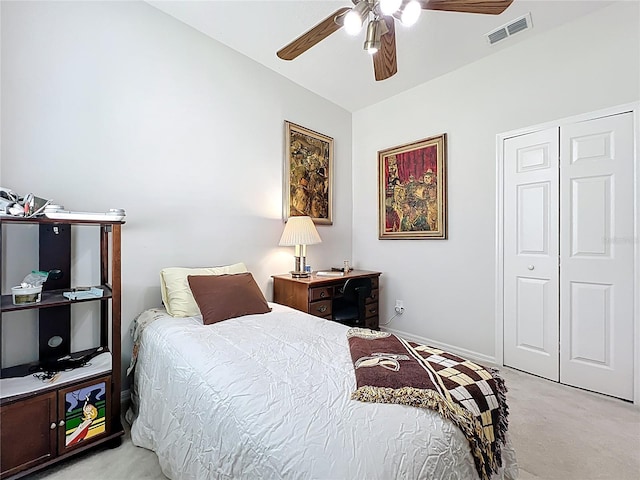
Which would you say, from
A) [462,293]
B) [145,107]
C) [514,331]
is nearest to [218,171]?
[145,107]

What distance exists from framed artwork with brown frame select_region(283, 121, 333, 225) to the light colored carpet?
7.36 ft

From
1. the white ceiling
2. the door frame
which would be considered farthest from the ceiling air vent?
the door frame

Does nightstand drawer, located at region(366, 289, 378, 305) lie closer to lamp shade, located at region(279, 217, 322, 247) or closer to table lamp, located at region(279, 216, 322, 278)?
table lamp, located at region(279, 216, 322, 278)

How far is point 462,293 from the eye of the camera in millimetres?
2951

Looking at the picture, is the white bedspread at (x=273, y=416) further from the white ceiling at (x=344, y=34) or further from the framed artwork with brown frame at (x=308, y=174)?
the white ceiling at (x=344, y=34)

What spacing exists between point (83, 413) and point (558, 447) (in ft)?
8.52

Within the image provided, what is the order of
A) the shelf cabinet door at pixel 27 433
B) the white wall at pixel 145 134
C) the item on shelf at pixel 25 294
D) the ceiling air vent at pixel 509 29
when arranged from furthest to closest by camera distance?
the ceiling air vent at pixel 509 29, the white wall at pixel 145 134, the item on shelf at pixel 25 294, the shelf cabinet door at pixel 27 433

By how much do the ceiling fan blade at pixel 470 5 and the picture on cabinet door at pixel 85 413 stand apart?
2.72m

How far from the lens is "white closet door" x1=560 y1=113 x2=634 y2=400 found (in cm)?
211

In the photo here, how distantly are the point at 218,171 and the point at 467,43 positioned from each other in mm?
2491

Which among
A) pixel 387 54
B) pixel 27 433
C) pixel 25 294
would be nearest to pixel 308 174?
pixel 387 54

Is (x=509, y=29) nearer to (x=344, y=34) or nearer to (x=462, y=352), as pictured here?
(x=344, y=34)

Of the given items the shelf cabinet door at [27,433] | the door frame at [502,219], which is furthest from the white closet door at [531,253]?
the shelf cabinet door at [27,433]

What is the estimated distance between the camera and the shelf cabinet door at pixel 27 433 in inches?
50.6
